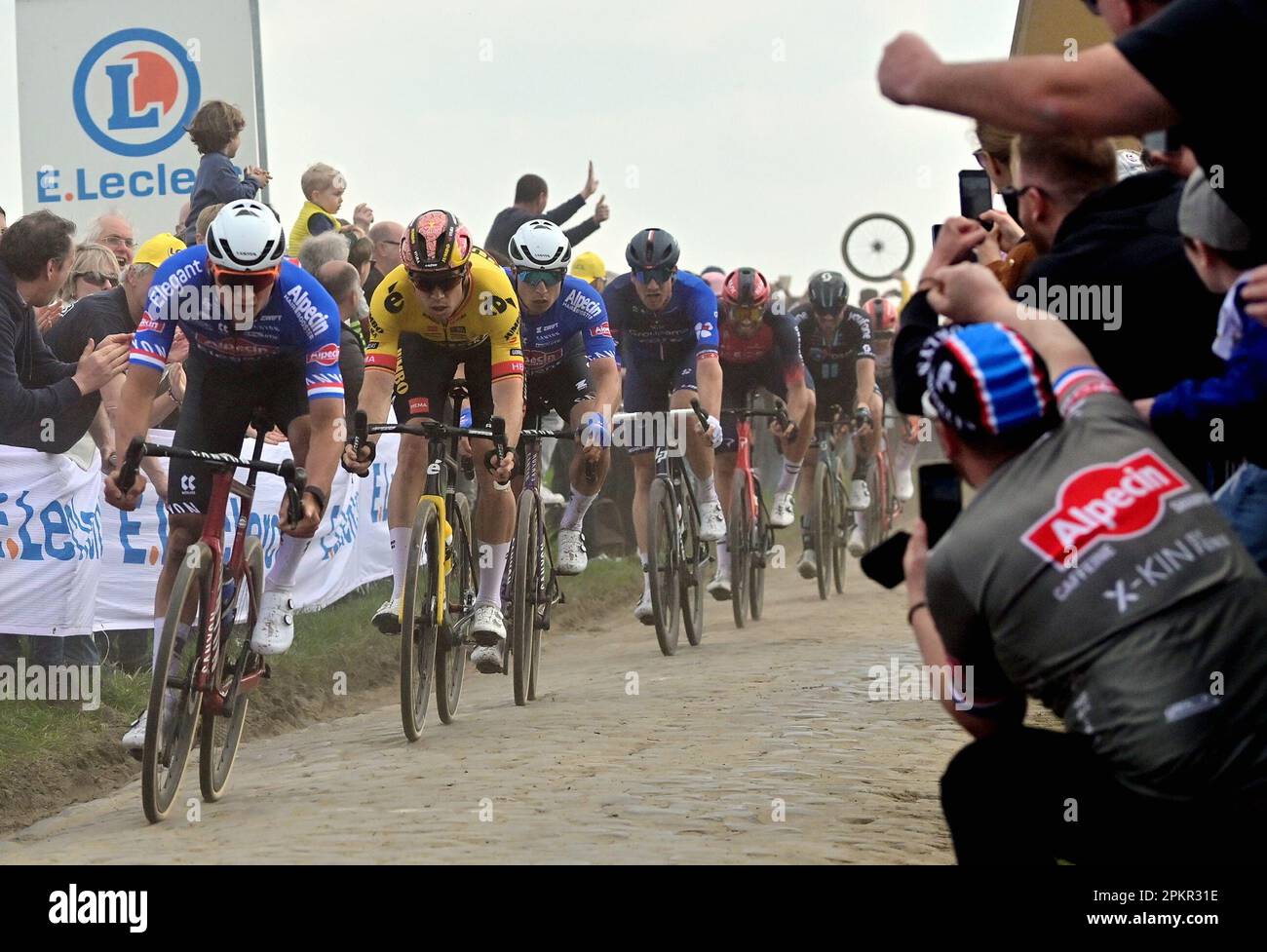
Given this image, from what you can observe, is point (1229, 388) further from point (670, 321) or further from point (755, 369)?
point (755, 369)

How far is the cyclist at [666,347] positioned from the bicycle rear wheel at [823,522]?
2788mm

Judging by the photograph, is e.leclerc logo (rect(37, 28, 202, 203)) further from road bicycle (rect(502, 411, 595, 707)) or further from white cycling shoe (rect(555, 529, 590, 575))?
road bicycle (rect(502, 411, 595, 707))

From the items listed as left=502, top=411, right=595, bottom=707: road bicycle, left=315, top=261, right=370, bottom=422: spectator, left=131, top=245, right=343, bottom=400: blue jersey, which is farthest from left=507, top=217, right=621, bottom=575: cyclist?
left=131, top=245, right=343, bottom=400: blue jersey

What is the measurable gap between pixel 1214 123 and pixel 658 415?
8.77 meters

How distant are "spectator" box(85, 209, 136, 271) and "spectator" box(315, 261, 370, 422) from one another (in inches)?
46.9

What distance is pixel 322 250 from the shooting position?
38.1 ft

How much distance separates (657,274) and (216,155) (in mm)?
2921

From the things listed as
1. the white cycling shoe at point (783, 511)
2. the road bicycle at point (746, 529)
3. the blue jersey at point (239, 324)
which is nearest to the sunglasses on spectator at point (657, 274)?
the road bicycle at point (746, 529)

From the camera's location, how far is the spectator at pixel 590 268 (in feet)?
58.2

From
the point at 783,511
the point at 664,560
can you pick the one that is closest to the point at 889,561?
the point at 664,560

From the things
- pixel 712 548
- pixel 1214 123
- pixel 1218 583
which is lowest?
pixel 712 548
